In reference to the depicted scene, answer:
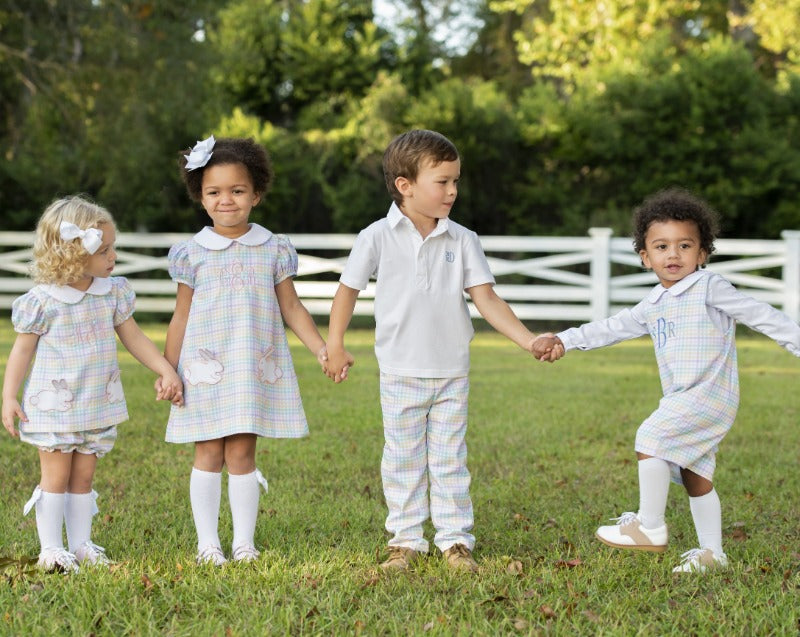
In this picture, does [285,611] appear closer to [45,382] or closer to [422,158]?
[45,382]

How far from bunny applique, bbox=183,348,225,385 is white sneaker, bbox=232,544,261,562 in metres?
0.66

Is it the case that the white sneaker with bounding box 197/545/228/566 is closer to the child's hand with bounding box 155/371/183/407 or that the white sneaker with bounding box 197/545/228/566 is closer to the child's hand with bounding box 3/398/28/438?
the child's hand with bounding box 155/371/183/407

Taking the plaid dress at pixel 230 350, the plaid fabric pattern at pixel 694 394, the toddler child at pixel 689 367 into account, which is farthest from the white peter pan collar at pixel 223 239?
the plaid fabric pattern at pixel 694 394

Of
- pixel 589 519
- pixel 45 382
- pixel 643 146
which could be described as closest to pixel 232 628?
pixel 45 382

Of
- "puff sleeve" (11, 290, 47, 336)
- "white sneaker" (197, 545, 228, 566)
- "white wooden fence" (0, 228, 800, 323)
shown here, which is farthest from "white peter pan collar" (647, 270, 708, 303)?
"white wooden fence" (0, 228, 800, 323)

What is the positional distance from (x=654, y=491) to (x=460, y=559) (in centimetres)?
78

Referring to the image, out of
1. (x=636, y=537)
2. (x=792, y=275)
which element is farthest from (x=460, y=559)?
(x=792, y=275)

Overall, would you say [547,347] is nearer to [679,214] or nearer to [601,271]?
[679,214]

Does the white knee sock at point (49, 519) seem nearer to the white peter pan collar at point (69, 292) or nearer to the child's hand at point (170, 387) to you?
the child's hand at point (170, 387)

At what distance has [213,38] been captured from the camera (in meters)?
18.7

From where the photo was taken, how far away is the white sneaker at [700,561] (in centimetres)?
417

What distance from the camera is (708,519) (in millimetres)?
4305

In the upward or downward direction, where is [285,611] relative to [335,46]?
downward

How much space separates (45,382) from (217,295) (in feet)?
2.37
